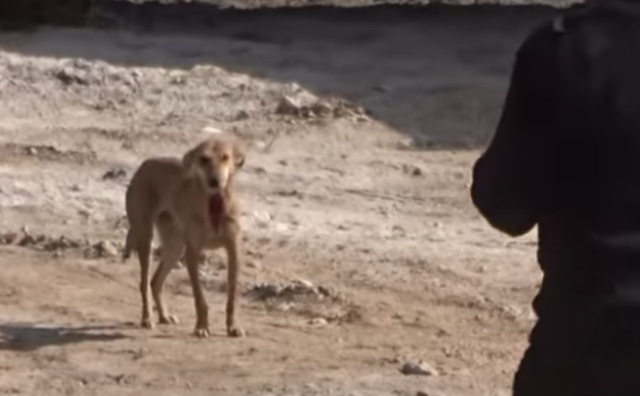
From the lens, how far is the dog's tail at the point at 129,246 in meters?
9.77

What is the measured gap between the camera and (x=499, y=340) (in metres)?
9.01

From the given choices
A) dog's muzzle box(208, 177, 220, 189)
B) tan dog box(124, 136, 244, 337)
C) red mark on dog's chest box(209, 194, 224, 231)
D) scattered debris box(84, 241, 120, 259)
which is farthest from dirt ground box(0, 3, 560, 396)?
dog's muzzle box(208, 177, 220, 189)

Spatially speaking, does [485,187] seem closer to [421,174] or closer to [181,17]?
[421,174]

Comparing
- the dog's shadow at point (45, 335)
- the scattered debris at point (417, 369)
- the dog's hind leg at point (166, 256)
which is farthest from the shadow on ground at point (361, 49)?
the scattered debris at point (417, 369)

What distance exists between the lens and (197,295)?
29.9ft

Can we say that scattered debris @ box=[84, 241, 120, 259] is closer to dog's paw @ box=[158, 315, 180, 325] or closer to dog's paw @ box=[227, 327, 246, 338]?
dog's paw @ box=[158, 315, 180, 325]

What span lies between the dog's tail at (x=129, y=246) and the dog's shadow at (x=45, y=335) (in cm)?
59

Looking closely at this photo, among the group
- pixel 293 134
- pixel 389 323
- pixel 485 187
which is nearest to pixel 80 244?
pixel 389 323

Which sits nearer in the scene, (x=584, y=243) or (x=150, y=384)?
(x=584, y=243)

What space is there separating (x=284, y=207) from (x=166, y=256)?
2.54 meters

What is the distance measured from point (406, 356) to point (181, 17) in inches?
419

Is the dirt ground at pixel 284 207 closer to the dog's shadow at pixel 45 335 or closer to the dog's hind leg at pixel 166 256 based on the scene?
the dog's shadow at pixel 45 335

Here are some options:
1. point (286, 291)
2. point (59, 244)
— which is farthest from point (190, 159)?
point (59, 244)

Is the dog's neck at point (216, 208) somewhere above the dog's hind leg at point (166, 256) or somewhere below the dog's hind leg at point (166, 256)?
above
